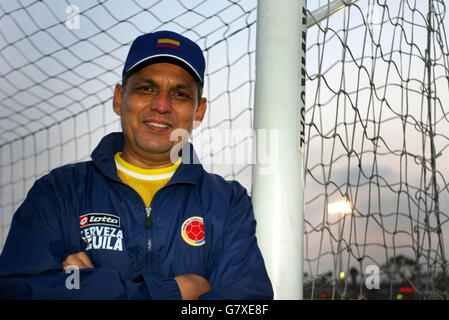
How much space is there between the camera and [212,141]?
2881 mm

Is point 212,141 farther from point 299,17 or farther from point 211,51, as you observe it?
point 299,17

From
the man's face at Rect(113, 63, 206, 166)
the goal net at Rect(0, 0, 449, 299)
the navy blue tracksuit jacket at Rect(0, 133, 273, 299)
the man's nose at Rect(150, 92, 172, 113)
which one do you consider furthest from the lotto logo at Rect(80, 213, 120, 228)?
the goal net at Rect(0, 0, 449, 299)

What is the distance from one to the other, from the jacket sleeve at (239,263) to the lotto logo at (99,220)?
31 cm

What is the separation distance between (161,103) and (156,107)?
0.06 feet

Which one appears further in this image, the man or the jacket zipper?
the jacket zipper

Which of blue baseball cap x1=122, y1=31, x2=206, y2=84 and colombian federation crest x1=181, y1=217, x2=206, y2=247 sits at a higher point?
blue baseball cap x1=122, y1=31, x2=206, y2=84

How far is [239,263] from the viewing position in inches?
44.9

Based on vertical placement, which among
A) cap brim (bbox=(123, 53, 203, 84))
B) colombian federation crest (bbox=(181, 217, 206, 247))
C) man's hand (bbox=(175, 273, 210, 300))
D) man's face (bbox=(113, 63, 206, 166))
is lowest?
man's hand (bbox=(175, 273, 210, 300))

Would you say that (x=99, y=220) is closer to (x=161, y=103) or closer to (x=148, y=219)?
(x=148, y=219)

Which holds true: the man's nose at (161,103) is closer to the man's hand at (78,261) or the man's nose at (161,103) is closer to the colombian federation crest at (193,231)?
the colombian federation crest at (193,231)

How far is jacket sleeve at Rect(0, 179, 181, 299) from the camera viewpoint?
0.97m

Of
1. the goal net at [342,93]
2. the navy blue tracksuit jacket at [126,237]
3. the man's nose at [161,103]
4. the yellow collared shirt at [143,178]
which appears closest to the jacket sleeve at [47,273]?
the navy blue tracksuit jacket at [126,237]

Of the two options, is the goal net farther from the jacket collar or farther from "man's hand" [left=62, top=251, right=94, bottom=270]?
"man's hand" [left=62, top=251, right=94, bottom=270]

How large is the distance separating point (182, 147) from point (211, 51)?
1462 millimetres
